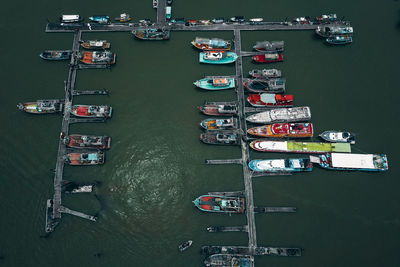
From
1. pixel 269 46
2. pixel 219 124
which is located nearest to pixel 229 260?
pixel 219 124

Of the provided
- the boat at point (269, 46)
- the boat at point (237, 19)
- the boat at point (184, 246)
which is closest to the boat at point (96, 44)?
the boat at point (237, 19)

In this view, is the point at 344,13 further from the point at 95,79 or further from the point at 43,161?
the point at 43,161

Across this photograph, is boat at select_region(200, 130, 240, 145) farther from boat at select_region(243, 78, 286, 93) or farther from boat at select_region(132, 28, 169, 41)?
boat at select_region(132, 28, 169, 41)

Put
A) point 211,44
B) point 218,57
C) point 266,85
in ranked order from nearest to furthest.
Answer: point 266,85, point 218,57, point 211,44

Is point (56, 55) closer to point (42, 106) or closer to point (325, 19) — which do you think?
point (42, 106)

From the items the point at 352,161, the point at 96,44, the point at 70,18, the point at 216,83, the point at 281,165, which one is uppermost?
the point at 70,18

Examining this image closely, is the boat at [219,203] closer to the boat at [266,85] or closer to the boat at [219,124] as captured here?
the boat at [219,124]

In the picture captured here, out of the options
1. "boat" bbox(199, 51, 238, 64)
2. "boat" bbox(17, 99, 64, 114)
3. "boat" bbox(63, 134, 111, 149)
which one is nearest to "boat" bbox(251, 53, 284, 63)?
"boat" bbox(199, 51, 238, 64)
